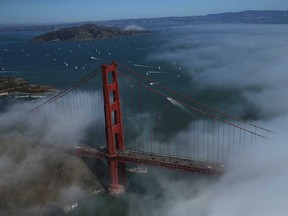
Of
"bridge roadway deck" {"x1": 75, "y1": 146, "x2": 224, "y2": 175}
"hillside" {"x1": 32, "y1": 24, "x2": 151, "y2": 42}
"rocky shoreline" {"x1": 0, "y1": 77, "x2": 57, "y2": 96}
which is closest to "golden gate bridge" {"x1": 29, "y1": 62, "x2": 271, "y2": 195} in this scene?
"bridge roadway deck" {"x1": 75, "y1": 146, "x2": 224, "y2": 175}

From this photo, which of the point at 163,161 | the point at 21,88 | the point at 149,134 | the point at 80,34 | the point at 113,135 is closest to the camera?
the point at 163,161

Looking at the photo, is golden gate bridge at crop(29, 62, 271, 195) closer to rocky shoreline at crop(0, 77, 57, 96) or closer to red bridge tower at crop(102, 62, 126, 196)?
red bridge tower at crop(102, 62, 126, 196)

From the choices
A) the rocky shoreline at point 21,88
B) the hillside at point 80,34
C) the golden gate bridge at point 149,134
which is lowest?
the hillside at point 80,34

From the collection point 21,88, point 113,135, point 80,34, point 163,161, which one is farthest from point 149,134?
point 80,34

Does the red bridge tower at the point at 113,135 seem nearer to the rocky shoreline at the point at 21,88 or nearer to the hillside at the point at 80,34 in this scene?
the rocky shoreline at the point at 21,88

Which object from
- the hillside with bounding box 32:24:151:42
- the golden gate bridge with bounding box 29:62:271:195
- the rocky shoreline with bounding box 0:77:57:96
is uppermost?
the golden gate bridge with bounding box 29:62:271:195

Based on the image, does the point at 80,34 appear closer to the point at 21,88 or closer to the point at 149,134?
the point at 21,88

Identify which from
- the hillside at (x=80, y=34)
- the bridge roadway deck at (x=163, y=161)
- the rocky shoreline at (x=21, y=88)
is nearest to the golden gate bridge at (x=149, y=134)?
the bridge roadway deck at (x=163, y=161)

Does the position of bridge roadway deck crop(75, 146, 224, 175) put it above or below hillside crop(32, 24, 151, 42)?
above
